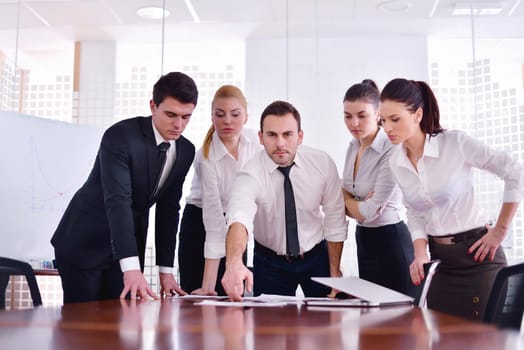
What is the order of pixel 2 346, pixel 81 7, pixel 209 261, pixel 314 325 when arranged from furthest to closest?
pixel 81 7 < pixel 209 261 < pixel 314 325 < pixel 2 346

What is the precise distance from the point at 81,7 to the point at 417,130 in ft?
10.7

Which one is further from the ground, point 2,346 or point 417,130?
point 417,130

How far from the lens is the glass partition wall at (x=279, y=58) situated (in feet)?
14.6

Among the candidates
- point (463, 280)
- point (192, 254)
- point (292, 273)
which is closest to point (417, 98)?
point (463, 280)

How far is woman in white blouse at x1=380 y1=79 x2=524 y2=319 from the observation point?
2.03 m

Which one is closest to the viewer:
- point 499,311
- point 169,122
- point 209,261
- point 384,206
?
point 499,311

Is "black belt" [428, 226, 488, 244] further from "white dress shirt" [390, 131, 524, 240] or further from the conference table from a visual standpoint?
the conference table

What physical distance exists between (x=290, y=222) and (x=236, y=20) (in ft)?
9.24

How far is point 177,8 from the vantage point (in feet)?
14.4

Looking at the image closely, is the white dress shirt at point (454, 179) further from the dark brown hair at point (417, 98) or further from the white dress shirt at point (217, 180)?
the white dress shirt at point (217, 180)

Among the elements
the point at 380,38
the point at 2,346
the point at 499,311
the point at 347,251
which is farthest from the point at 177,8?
the point at 2,346

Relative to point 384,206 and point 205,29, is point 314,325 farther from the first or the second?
point 205,29

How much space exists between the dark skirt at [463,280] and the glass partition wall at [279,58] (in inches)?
93.0

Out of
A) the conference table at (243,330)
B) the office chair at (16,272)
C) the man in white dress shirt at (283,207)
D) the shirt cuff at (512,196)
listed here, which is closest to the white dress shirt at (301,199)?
the man in white dress shirt at (283,207)
